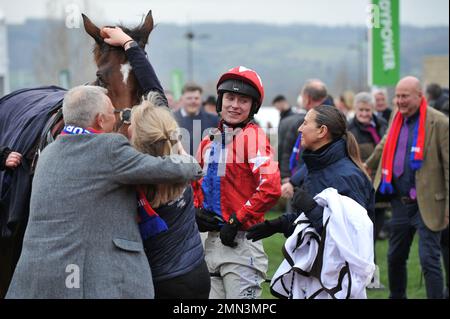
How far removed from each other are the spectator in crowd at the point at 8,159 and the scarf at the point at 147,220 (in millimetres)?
1534

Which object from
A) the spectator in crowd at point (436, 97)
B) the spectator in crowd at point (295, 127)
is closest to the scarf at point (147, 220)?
the spectator in crowd at point (295, 127)

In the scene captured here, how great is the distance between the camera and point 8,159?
5152 millimetres

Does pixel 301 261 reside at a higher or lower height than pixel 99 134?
lower

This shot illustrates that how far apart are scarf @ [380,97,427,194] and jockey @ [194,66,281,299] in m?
2.83

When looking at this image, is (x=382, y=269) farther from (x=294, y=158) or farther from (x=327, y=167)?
(x=327, y=167)

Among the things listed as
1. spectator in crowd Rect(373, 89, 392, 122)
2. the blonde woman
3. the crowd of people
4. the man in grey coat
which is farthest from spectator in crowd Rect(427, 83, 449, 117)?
the man in grey coat

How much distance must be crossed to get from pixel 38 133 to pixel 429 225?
3842 mm

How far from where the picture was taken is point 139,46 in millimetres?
4891

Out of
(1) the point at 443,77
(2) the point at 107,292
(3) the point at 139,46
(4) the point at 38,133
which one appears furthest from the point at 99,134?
(1) the point at 443,77

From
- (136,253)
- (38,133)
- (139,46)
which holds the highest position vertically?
(139,46)

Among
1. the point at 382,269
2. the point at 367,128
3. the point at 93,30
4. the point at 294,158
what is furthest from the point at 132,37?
the point at 382,269

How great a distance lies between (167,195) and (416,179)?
4102 mm

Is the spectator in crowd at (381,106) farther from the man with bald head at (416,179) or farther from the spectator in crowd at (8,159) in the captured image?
the spectator in crowd at (8,159)
